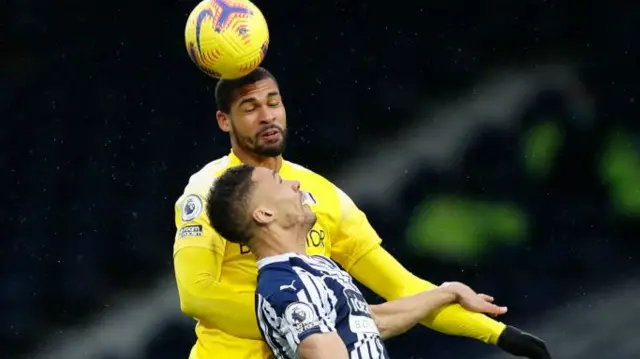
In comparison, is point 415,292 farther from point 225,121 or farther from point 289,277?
point 289,277

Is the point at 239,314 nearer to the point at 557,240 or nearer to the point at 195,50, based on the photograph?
the point at 195,50

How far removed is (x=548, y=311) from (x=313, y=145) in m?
1.62

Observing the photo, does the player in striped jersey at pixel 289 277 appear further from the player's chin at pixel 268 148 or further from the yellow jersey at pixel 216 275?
the player's chin at pixel 268 148

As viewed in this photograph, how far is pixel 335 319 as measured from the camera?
427 cm

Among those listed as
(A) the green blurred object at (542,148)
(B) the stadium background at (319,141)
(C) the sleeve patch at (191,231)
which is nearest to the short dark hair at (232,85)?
(C) the sleeve patch at (191,231)

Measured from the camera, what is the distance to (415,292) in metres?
5.14

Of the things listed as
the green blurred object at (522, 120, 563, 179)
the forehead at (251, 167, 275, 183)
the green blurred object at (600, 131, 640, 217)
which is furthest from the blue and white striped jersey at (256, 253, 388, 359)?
the green blurred object at (600, 131, 640, 217)

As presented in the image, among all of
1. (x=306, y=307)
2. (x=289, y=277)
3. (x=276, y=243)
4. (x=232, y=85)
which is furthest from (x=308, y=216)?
(x=232, y=85)

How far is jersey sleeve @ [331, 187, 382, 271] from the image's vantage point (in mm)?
5156

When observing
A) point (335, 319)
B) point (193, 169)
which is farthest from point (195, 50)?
point (193, 169)

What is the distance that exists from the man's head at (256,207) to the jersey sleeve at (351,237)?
69 centimetres

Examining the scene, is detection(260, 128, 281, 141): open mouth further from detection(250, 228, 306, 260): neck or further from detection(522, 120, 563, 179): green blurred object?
detection(522, 120, 563, 179): green blurred object

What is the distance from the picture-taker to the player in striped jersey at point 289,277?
4.13 metres

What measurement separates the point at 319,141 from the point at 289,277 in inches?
161
